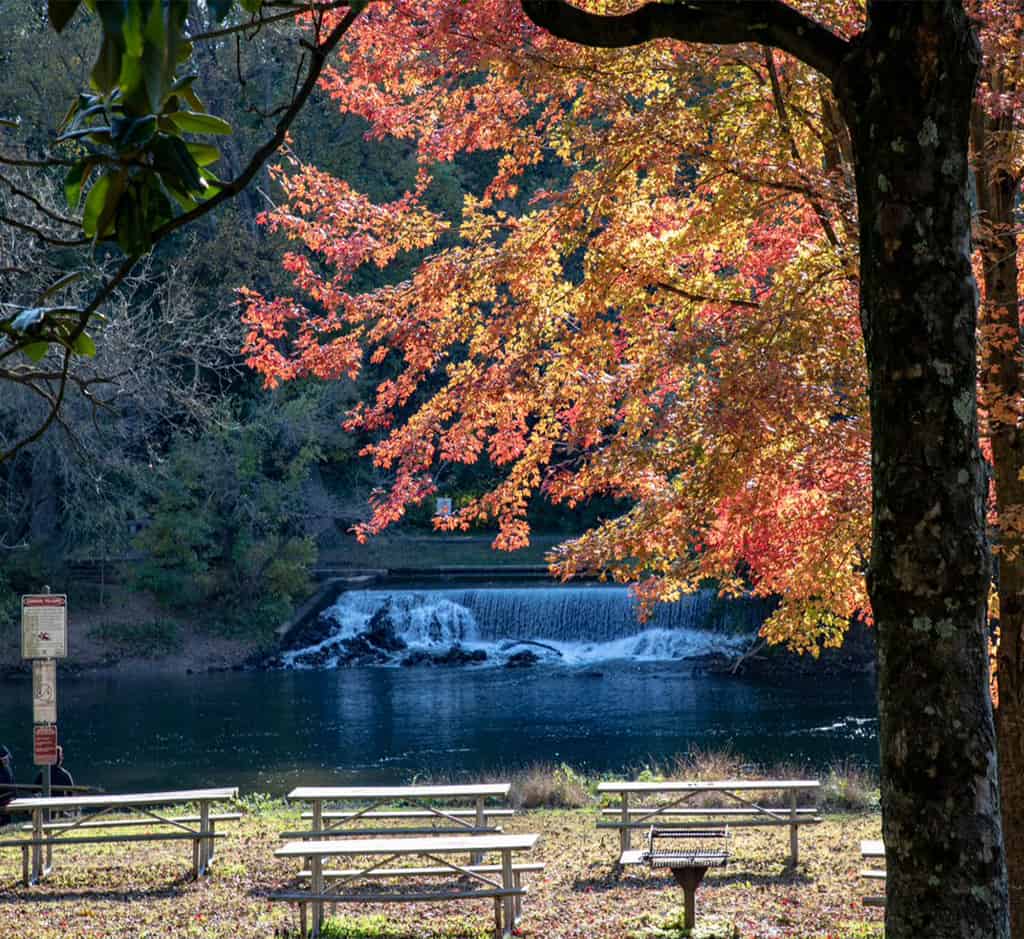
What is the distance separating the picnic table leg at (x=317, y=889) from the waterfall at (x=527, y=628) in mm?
17224

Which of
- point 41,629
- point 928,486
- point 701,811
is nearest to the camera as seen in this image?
point 928,486

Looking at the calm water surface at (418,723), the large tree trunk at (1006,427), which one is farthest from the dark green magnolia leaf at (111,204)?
the calm water surface at (418,723)

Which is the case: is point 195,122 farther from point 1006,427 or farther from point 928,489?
point 1006,427

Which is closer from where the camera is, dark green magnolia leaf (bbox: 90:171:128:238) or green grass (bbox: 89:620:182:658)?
dark green magnolia leaf (bbox: 90:171:128:238)

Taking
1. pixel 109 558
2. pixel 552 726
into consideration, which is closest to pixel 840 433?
pixel 552 726

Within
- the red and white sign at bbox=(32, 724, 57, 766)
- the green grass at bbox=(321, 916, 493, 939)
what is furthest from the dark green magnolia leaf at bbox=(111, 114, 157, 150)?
the red and white sign at bbox=(32, 724, 57, 766)

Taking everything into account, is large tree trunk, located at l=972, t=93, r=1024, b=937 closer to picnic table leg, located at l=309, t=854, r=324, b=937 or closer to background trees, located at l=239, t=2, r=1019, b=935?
background trees, located at l=239, t=2, r=1019, b=935

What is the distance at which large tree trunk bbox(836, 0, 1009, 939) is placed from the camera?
95.2 inches

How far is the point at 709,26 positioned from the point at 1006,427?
2.92 meters

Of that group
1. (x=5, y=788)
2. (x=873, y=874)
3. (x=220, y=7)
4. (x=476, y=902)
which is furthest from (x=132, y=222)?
(x=5, y=788)

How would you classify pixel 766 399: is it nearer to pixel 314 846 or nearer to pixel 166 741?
pixel 314 846

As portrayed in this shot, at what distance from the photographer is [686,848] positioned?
6578 mm

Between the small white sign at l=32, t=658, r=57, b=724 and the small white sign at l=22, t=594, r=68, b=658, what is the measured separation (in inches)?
5.4

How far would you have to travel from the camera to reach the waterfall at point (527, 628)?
23953 mm
